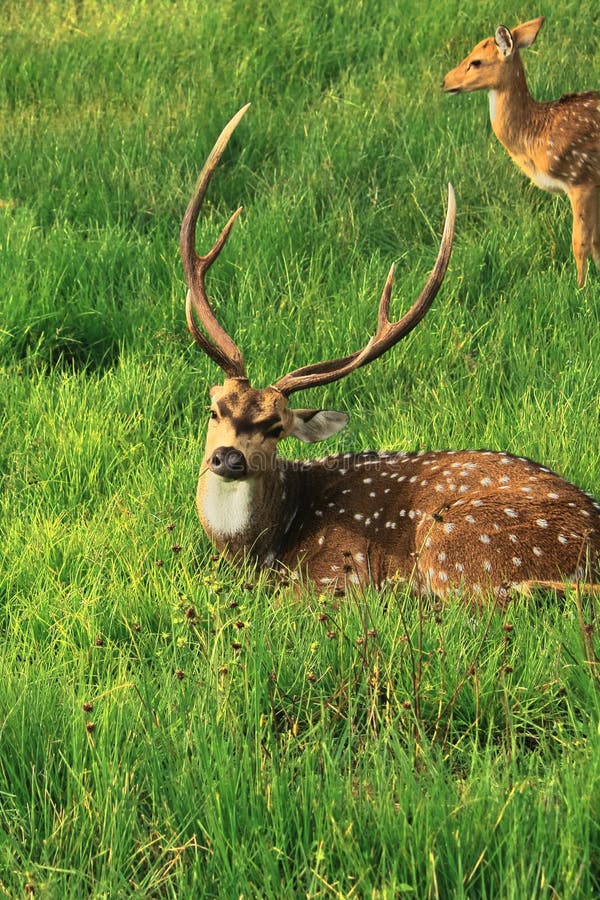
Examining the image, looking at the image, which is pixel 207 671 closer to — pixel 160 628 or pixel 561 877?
pixel 160 628

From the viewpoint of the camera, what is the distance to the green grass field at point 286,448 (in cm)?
289

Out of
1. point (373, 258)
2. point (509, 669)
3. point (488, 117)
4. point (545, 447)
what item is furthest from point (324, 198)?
point (509, 669)

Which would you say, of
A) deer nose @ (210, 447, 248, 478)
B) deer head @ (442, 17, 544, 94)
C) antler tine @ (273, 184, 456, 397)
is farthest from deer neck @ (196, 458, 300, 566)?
deer head @ (442, 17, 544, 94)

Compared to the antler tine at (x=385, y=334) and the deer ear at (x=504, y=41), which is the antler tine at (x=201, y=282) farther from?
the deer ear at (x=504, y=41)

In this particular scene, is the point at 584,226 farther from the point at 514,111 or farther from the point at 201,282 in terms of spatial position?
the point at 201,282

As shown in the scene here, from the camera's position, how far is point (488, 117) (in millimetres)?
8070

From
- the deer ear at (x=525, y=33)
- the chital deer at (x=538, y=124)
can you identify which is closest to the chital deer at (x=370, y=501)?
the chital deer at (x=538, y=124)

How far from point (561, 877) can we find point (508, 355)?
3694 millimetres

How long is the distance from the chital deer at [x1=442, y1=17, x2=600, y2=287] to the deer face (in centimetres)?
307

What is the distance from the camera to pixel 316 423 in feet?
15.9

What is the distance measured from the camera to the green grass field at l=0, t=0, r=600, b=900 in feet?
9.49

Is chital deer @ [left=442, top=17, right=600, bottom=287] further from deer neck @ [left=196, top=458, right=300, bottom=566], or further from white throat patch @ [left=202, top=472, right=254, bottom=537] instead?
white throat patch @ [left=202, top=472, right=254, bottom=537]

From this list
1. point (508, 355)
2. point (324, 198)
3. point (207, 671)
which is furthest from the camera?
point (324, 198)

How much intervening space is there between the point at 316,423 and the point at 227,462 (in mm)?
581
